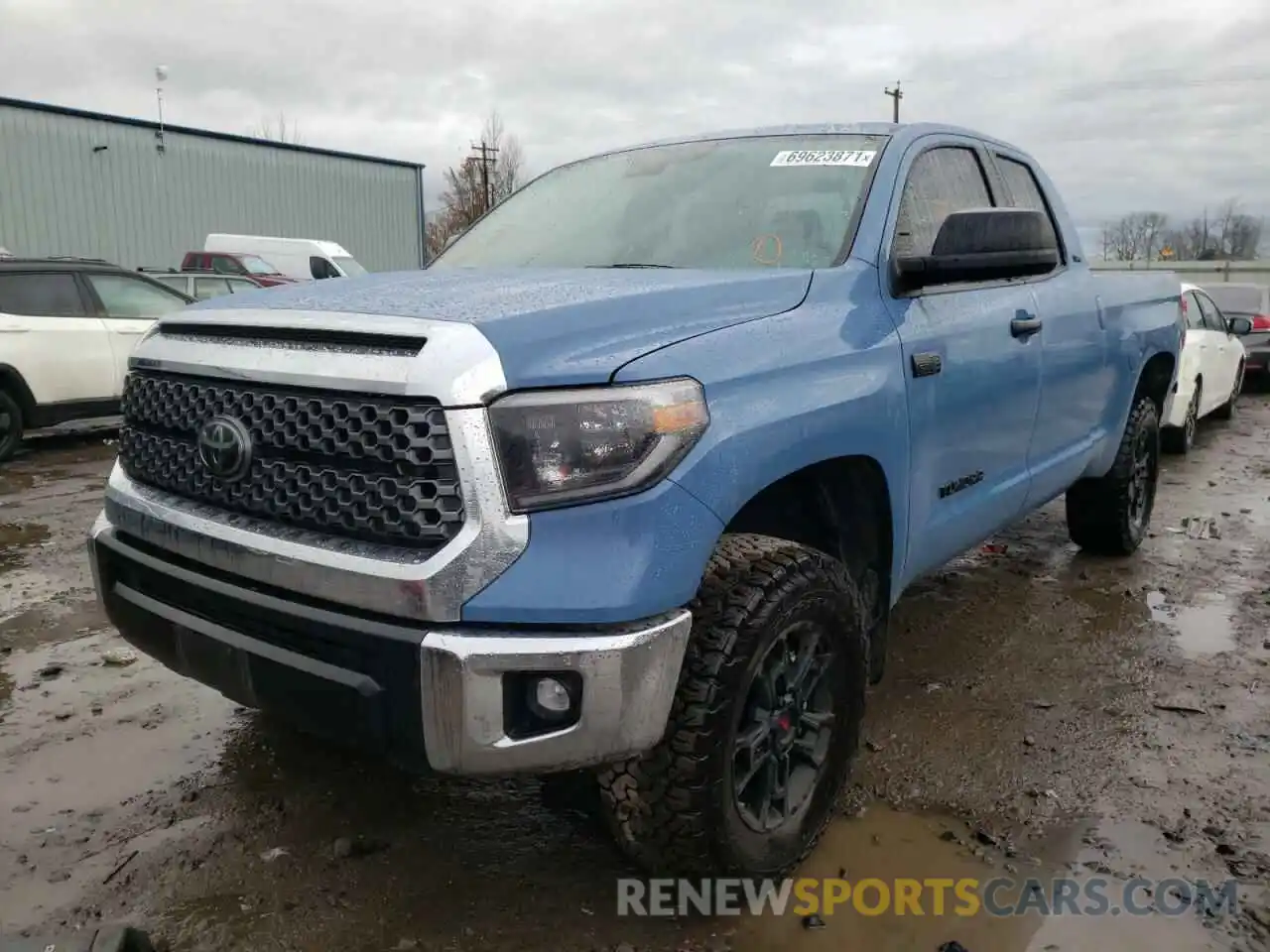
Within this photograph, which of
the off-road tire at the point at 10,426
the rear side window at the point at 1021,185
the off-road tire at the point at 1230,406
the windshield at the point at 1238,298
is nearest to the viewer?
the rear side window at the point at 1021,185

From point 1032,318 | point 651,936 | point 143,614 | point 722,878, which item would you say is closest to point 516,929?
point 651,936

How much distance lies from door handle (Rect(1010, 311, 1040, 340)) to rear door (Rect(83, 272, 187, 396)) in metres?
7.32

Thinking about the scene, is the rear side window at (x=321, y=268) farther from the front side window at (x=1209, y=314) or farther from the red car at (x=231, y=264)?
the front side window at (x=1209, y=314)

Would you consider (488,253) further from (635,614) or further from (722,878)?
(722,878)

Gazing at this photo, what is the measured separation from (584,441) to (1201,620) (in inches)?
142

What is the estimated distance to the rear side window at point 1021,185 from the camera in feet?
13.4

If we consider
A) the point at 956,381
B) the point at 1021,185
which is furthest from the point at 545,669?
the point at 1021,185

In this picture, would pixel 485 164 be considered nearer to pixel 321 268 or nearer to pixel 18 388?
pixel 321 268

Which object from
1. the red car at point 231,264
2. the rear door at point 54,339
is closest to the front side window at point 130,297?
the rear door at point 54,339

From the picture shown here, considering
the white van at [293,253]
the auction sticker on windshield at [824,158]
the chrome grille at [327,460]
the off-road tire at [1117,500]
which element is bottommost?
the off-road tire at [1117,500]

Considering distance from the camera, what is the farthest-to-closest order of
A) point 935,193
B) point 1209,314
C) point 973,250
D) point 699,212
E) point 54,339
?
point 1209,314
point 54,339
point 935,193
point 699,212
point 973,250

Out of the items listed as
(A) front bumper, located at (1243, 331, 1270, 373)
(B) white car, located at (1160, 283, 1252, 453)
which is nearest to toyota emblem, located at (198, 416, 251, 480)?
(B) white car, located at (1160, 283, 1252, 453)

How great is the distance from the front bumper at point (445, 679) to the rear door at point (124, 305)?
24.2 feet

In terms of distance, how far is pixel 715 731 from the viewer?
6.85ft
